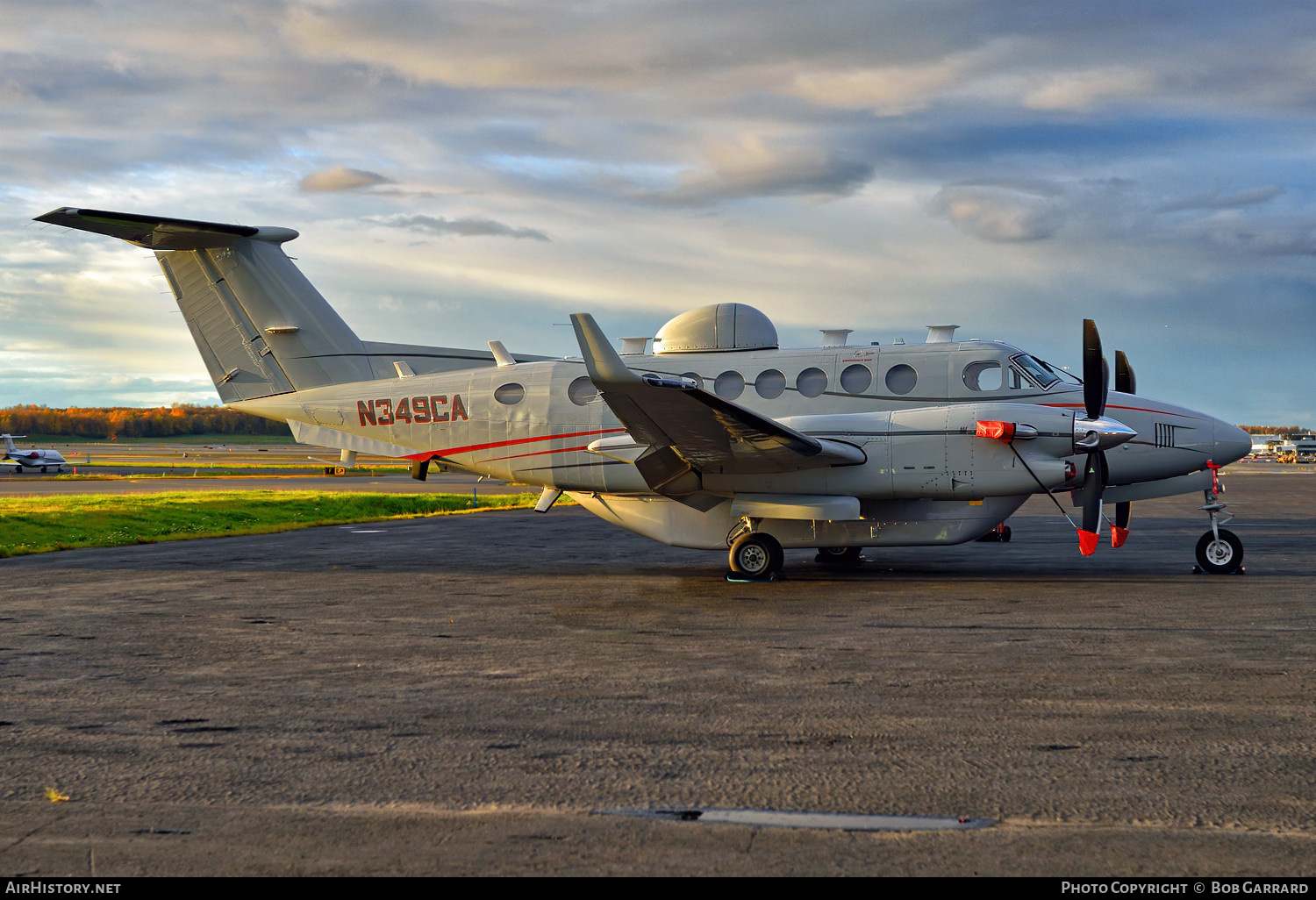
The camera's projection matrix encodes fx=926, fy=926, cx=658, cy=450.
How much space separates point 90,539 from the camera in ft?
65.6

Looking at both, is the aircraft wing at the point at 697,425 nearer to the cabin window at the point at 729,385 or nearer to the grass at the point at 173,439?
the cabin window at the point at 729,385

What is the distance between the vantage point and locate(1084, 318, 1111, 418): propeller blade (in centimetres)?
1351

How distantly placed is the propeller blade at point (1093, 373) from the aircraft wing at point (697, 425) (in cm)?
345

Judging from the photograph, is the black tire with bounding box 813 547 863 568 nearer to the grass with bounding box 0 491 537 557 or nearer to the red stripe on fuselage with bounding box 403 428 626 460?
the red stripe on fuselage with bounding box 403 428 626 460

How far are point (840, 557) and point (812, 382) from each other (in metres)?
3.55

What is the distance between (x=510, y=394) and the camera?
1633 cm

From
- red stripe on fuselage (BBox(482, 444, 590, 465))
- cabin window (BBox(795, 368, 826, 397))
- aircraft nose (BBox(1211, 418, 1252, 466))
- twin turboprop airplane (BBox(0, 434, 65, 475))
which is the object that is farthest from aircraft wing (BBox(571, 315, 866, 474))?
twin turboprop airplane (BBox(0, 434, 65, 475))

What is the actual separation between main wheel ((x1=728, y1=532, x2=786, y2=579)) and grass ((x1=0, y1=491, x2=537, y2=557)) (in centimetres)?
1372

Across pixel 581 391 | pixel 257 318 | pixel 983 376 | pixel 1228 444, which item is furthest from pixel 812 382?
pixel 257 318

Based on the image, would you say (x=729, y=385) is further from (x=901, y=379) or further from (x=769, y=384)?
(x=901, y=379)

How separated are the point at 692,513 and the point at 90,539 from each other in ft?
44.7

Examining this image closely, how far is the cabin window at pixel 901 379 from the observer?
14930mm

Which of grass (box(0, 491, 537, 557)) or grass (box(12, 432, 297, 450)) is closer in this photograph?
grass (box(0, 491, 537, 557))

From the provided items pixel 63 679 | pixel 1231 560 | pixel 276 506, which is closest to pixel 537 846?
pixel 63 679
